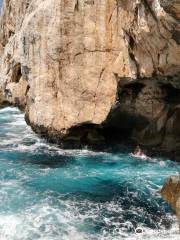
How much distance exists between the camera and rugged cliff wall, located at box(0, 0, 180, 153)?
117 feet

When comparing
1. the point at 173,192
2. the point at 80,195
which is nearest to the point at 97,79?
the point at 80,195

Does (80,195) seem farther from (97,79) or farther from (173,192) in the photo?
(97,79)

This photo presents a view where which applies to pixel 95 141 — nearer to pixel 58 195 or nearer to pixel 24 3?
pixel 58 195

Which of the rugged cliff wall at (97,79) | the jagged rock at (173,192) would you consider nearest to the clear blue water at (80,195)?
the rugged cliff wall at (97,79)

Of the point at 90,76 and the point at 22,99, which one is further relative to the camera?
the point at 22,99

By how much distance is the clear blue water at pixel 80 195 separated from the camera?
24.3 meters

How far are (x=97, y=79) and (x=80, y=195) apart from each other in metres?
12.8

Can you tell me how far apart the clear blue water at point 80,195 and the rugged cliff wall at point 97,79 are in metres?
2.44

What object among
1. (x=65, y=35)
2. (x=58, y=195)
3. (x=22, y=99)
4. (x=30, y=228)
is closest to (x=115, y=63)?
(x=65, y=35)

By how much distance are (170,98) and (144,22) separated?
10.3m

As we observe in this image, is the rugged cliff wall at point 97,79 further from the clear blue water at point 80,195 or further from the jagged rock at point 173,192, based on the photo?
the jagged rock at point 173,192

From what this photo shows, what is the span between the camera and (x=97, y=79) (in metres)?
39.4

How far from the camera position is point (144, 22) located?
28656 mm

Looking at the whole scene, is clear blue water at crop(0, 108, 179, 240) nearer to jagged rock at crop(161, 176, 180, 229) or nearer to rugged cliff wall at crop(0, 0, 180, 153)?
rugged cliff wall at crop(0, 0, 180, 153)
